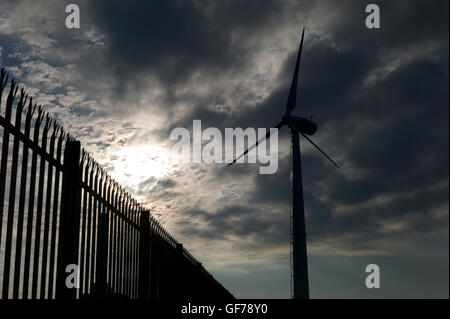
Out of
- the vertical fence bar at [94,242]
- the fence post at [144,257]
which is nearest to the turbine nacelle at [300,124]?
the fence post at [144,257]

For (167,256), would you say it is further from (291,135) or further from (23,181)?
(291,135)

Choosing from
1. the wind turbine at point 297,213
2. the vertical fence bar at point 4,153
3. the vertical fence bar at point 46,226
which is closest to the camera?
the vertical fence bar at point 4,153

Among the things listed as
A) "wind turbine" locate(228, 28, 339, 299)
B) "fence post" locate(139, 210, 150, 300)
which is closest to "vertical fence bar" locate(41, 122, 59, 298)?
"fence post" locate(139, 210, 150, 300)

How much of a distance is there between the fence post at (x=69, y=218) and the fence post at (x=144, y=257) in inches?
149

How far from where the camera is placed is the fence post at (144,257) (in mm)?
12281

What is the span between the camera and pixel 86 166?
29.3 feet

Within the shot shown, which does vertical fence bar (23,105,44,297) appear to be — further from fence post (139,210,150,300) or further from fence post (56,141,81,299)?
fence post (139,210,150,300)

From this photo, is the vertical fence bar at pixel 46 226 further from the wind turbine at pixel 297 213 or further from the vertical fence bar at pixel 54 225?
the wind turbine at pixel 297 213

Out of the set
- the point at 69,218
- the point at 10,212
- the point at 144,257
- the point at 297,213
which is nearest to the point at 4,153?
the point at 10,212

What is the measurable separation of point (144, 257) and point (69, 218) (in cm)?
449
